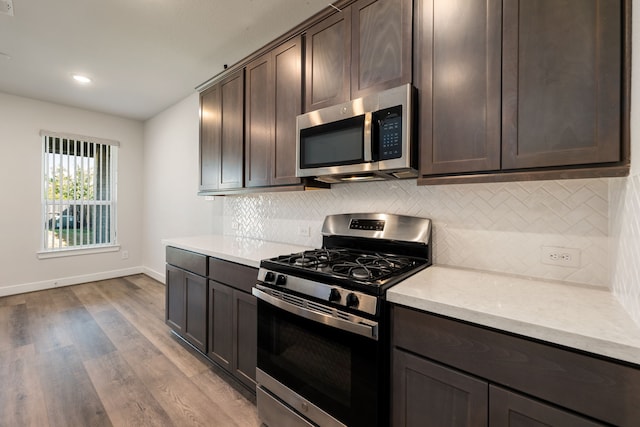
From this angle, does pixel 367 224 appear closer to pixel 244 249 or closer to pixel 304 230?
pixel 304 230

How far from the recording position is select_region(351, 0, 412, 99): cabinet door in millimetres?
1443

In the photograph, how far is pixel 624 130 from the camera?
97 centimetres

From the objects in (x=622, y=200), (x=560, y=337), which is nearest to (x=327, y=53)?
(x=622, y=200)

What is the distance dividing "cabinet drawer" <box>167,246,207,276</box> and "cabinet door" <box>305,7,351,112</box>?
1.43 m

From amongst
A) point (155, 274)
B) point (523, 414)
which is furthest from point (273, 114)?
point (155, 274)

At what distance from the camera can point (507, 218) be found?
4.65 ft

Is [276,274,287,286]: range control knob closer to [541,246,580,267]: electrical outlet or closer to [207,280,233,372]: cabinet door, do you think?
[207,280,233,372]: cabinet door

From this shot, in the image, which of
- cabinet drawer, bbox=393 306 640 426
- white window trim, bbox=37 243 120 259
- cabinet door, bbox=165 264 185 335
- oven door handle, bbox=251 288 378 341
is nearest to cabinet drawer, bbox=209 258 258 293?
oven door handle, bbox=251 288 378 341

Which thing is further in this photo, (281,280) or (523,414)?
(281,280)

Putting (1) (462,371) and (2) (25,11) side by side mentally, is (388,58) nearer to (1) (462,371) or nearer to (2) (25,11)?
(1) (462,371)

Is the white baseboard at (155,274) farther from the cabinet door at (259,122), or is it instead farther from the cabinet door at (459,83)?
the cabinet door at (459,83)

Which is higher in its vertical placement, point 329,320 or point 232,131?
point 232,131

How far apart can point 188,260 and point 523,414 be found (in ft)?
7.61

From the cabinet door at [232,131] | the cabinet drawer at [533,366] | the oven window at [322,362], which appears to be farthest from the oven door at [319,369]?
the cabinet door at [232,131]
